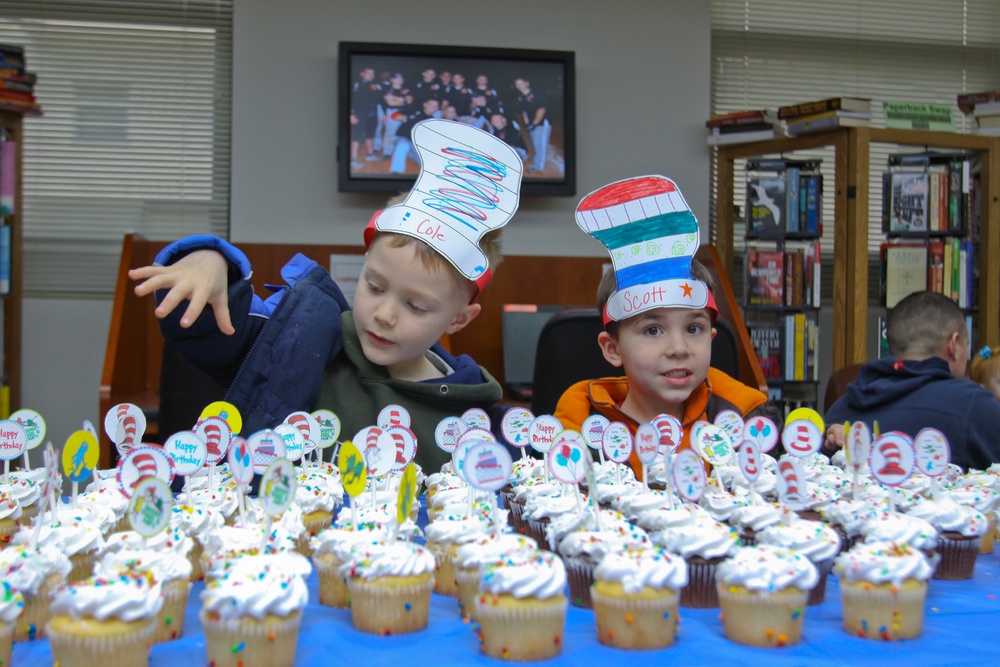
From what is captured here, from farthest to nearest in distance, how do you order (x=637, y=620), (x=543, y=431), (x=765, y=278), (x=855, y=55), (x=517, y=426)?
1. (x=855, y=55)
2. (x=765, y=278)
3. (x=517, y=426)
4. (x=543, y=431)
5. (x=637, y=620)

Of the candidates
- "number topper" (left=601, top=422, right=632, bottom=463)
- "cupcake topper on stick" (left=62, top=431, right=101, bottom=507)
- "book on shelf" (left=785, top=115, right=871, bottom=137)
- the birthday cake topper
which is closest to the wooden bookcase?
"book on shelf" (left=785, top=115, right=871, bottom=137)

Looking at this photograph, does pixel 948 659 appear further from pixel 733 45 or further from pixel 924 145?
pixel 733 45

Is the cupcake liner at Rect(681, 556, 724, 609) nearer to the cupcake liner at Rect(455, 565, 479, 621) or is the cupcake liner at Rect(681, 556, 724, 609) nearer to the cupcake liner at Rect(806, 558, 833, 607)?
the cupcake liner at Rect(806, 558, 833, 607)

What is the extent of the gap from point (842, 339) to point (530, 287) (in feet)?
5.04

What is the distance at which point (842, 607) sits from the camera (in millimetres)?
1131

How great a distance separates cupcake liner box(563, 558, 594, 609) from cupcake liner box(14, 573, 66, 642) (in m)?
0.63

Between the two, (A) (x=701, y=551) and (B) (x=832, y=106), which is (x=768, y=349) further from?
(A) (x=701, y=551)

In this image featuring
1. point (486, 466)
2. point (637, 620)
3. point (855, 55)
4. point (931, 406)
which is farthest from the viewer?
point (855, 55)

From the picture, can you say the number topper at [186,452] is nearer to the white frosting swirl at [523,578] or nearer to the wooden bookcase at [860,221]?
the white frosting swirl at [523,578]

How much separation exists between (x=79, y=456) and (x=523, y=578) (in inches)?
26.5

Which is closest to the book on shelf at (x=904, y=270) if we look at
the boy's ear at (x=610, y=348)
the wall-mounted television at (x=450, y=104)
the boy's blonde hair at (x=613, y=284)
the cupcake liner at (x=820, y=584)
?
the wall-mounted television at (x=450, y=104)

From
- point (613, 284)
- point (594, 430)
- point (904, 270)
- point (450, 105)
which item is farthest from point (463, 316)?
point (904, 270)

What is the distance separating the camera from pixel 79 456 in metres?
1.29

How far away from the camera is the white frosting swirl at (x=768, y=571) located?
1.07 meters
